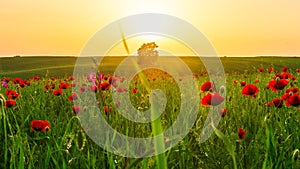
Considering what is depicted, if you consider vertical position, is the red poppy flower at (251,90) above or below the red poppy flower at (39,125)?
above

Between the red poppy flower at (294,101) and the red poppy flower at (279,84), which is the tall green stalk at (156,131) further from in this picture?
the red poppy flower at (279,84)

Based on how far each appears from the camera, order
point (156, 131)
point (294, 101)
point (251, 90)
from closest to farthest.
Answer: point (156, 131)
point (294, 101)
point (251, 90)

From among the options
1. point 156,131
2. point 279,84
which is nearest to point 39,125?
point 156,131

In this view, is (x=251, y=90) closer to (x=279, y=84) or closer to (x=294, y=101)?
(x=279, y=84)

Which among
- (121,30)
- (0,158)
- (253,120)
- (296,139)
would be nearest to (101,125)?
(0,158)

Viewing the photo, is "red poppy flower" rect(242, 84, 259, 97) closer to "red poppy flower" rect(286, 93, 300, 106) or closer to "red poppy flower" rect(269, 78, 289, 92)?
"red poppy flower" rect(269, 78, 289, 92)

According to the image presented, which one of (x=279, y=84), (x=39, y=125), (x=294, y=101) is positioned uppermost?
(x=279, y=84)

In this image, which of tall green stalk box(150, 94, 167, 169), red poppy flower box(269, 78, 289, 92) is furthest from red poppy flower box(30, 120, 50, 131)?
red poppy flower box(269, 78, 289, 92)

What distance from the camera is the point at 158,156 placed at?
0.57 m

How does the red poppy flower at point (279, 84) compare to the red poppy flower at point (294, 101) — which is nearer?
the red poppy flower at point (294, 101)

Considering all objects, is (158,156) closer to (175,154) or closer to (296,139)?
(175,154)

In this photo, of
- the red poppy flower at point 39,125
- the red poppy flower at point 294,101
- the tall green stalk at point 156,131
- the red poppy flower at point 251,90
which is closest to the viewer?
the tall green stalk at point 156,131

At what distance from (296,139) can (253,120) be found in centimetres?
65

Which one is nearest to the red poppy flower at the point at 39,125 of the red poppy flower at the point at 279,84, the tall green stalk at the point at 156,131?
the tall green stalk at the point at 156,131
